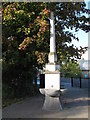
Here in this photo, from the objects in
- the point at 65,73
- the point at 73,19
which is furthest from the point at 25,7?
the point at 65,73

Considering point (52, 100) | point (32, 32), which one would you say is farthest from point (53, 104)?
point (32, 32)

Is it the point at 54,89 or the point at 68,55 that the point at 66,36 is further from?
the point at 54,89

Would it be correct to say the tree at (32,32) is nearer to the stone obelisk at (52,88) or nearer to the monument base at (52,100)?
the stone obelisk at (52,88)

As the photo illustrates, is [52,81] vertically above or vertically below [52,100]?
above

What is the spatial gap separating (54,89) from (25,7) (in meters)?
5.01

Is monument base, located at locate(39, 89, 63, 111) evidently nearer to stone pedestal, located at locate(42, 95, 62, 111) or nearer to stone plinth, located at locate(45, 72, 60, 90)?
stone pedestal, located at locate(42, 95, 62, 111)

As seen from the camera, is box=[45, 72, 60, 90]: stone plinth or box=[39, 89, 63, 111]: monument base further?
box=[45, 72, 60, 90]: stone plinth

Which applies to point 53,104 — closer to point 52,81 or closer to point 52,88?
point 52,88

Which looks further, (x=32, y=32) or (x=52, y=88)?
(x=32, y=32)

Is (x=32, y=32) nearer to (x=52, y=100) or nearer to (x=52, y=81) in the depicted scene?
(x=52, y=81)

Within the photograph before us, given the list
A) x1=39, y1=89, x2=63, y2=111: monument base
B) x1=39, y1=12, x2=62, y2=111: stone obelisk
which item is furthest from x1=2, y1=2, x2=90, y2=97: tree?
x1=39, y1=89, x2=63, y2=111: monument base

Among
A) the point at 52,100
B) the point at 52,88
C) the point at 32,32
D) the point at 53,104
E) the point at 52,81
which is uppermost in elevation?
the point at 32,32

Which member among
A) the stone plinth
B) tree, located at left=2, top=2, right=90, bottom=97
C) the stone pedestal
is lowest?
the stone pedestal

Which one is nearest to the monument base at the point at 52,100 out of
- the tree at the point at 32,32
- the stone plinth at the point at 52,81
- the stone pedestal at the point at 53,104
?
the stone pedestal at the point at 53,104
